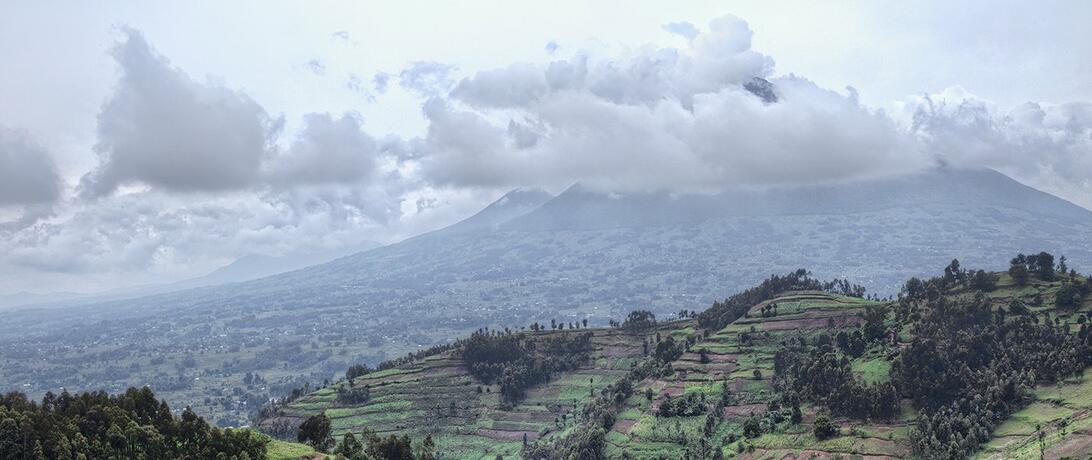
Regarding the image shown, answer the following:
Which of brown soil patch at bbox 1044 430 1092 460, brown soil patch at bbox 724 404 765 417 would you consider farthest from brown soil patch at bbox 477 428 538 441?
brown soil patch at bbox 1044 430 1092 460

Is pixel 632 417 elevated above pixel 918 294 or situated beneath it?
situated beneath

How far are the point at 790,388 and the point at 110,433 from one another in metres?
98.4

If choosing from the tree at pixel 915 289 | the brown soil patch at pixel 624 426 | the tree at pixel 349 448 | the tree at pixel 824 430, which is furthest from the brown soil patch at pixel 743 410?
the tree at pixel 349 448

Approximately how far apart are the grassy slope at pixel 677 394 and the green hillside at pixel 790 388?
1.19 feet

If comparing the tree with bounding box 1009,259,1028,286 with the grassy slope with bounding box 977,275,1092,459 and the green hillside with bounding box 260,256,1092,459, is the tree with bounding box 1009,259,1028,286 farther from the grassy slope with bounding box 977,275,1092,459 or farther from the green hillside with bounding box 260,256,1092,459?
the grassy slope with bounding box 977,275,1092,459

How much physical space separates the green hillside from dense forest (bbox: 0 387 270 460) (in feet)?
186

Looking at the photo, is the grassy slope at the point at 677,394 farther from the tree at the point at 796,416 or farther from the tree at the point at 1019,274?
the tree at the point at 1019,274

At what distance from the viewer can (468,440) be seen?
160 meters

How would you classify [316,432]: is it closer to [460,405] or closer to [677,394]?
[677,394]

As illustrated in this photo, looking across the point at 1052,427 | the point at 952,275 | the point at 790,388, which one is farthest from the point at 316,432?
the point at 952,275

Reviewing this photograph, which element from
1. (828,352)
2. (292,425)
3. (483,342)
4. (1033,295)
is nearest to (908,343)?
(828,352)

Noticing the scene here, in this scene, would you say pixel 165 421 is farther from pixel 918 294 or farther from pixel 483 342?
pixel 918 294

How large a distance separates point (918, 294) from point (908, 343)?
21579mm

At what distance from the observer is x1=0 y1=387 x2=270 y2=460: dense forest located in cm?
7756
